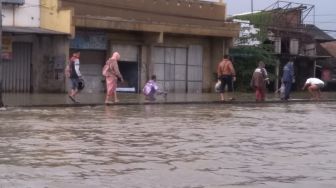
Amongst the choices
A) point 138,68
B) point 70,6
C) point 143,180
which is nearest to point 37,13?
point 70,6

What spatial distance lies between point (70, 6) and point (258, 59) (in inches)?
536

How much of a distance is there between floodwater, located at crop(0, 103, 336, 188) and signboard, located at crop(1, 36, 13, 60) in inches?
565

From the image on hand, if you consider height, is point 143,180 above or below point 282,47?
below

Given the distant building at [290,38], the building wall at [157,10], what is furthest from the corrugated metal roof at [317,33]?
the building wall at [157,10]

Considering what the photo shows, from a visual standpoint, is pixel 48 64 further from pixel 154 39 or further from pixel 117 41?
pixel 154 39

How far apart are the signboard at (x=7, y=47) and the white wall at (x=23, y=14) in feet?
2.26

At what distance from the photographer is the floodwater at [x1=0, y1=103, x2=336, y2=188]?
7.81 m

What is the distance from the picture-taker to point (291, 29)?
44594 mm

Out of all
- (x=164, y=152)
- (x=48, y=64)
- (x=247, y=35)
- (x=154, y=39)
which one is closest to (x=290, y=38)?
(x=247, y=35)

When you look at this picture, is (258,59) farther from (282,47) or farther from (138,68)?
(138,68)

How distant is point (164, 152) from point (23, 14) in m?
21.9

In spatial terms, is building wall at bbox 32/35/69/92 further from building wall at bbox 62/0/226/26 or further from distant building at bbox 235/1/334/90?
distant building at bbox 235/1/334/90

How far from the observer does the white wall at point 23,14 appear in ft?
98.5

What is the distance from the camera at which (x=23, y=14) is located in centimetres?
3055
